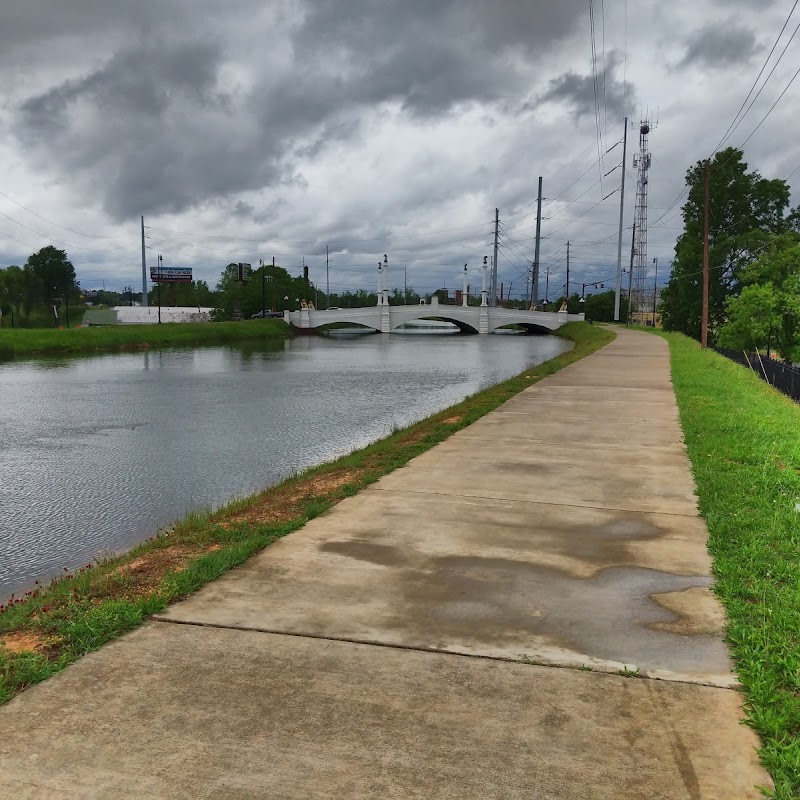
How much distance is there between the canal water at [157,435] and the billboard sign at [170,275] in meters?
101

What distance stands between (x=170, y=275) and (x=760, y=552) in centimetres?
14059

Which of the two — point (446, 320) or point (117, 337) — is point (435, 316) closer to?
point (446, 320)

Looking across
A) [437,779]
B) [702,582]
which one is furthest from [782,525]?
[437,779]

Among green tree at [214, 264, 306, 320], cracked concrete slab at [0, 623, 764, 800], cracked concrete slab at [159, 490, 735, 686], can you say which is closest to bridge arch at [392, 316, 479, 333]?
green tree at [214, 264, 306, 320]

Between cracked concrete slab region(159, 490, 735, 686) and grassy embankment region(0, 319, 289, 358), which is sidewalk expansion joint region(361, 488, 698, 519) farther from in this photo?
grassy embankment region(0, 319, 289, 358)

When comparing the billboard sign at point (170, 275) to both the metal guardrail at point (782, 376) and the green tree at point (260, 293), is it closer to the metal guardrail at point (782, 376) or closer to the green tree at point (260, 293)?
the green tree at point (260, 293)

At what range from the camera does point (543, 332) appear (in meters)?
94.8

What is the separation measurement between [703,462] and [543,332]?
288 feet

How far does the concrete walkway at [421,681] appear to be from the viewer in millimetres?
2914

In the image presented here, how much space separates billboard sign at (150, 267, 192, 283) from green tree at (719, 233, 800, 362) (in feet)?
366

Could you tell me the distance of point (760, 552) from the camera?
550 cm

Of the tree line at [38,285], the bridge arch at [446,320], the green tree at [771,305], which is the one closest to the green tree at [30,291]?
the tree line at [38,285]

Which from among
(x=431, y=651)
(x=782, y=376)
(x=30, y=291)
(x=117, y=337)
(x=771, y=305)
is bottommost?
(x=782, y=376)

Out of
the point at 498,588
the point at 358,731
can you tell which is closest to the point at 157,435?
the point at 498,588
